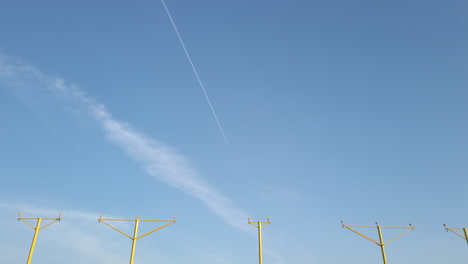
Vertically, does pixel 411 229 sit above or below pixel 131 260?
above

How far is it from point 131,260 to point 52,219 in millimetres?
10329

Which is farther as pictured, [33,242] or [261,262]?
[33,242]

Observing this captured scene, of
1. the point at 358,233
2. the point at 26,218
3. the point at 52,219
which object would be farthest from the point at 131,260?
the point at 358,233

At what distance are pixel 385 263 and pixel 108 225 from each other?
2673 cm

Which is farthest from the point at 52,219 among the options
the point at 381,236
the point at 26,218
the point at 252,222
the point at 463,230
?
the point at 463,230

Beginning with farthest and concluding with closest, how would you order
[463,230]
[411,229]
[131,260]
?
[463,230] < [411,229] < [131,260]

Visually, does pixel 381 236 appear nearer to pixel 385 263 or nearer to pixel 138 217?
pixel 385 263

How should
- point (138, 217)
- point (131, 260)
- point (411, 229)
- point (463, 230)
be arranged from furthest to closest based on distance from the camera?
point (463, 230)
point (411, 229)
point (138, 217)
point (131, 260)

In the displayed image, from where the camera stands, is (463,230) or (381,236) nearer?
(381,236)

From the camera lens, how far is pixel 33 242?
116 ft

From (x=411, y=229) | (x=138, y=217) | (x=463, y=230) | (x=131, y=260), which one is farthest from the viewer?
(x=463, y=230)

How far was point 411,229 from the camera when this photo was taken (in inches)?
1479

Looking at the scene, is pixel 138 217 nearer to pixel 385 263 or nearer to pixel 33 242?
pixel 33 242

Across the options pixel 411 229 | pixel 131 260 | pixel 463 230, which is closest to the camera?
pixel 131 260
